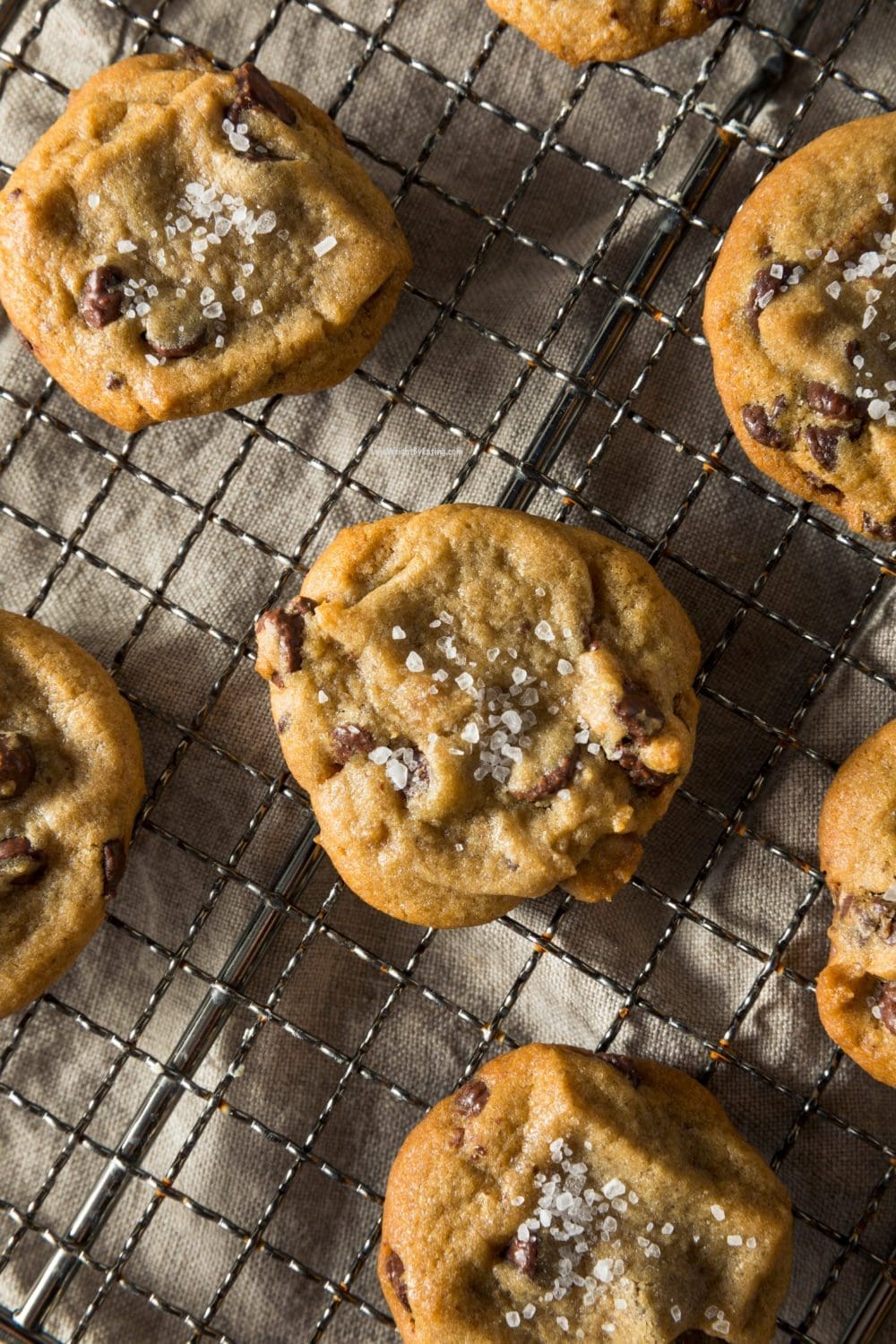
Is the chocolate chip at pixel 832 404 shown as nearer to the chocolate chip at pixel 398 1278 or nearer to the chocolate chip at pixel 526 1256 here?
the chocolate chip at pixel 526 1256

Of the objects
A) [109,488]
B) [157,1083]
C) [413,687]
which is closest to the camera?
[413,687]

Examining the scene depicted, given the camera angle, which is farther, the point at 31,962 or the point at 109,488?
the point at 109,488

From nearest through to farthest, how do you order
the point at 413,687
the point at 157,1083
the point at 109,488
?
the point at 413,687 → the point at 157,1083 → the point at 109,488

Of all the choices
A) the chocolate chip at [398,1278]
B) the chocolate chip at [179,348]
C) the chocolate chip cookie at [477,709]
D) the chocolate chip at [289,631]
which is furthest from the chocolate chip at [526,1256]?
the chocolate chip at [179,348]

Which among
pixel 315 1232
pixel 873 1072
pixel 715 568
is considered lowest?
pixel 315 1232

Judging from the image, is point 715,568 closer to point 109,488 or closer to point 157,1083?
point 109,488

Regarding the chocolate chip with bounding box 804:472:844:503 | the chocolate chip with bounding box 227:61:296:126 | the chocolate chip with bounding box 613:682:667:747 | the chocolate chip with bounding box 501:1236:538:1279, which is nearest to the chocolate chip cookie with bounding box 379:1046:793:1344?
the chocolate chip with bounding box 501:1236:538:1279

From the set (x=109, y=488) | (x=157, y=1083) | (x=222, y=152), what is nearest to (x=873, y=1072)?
(x=157, y=1083)
